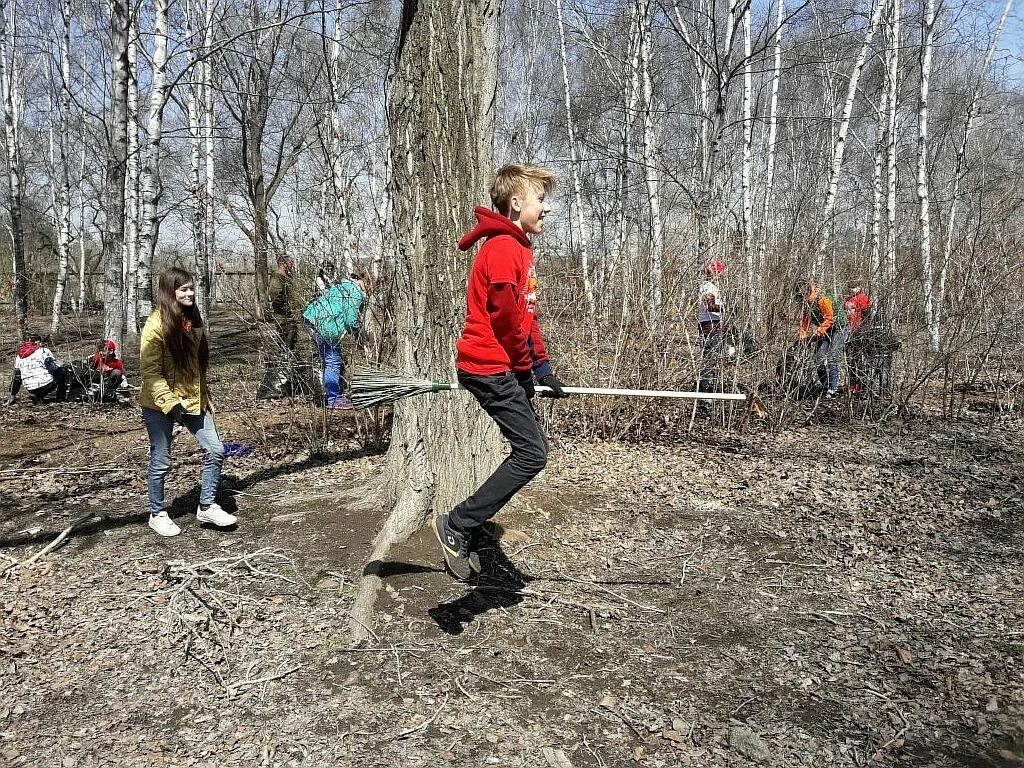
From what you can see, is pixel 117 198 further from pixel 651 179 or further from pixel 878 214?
pixel 878 214

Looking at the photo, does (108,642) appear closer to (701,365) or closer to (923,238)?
(701,365)

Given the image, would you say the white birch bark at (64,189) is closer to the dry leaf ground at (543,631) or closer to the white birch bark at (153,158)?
the white birch bark at (153,158)

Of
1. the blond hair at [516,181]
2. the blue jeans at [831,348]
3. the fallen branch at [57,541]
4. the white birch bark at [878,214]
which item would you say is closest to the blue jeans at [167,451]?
the fallen branch at [57,541]

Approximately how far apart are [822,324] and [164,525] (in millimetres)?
5999

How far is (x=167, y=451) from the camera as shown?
4.28m

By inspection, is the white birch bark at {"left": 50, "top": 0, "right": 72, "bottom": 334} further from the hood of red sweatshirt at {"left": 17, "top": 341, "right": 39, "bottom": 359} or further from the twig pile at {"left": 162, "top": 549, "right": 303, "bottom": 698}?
the twig pile at {"left": 162, "top": 549, "right": 303, "bottom": 698}

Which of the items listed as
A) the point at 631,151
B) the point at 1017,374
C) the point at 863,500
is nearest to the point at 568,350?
the point at 863,500

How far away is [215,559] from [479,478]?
4.84ft

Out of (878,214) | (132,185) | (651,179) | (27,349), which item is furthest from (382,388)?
(132,185)

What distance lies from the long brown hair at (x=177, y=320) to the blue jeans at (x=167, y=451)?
34 cm

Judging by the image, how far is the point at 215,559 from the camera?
12.5ft

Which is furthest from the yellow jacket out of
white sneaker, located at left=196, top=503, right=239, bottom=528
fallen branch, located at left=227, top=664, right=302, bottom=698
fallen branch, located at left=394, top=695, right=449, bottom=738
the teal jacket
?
fallen branch, located at left=394, top=695, right=449, bottom=738

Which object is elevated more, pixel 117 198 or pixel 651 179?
pixel 651 179

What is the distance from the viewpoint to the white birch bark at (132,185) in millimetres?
9820
